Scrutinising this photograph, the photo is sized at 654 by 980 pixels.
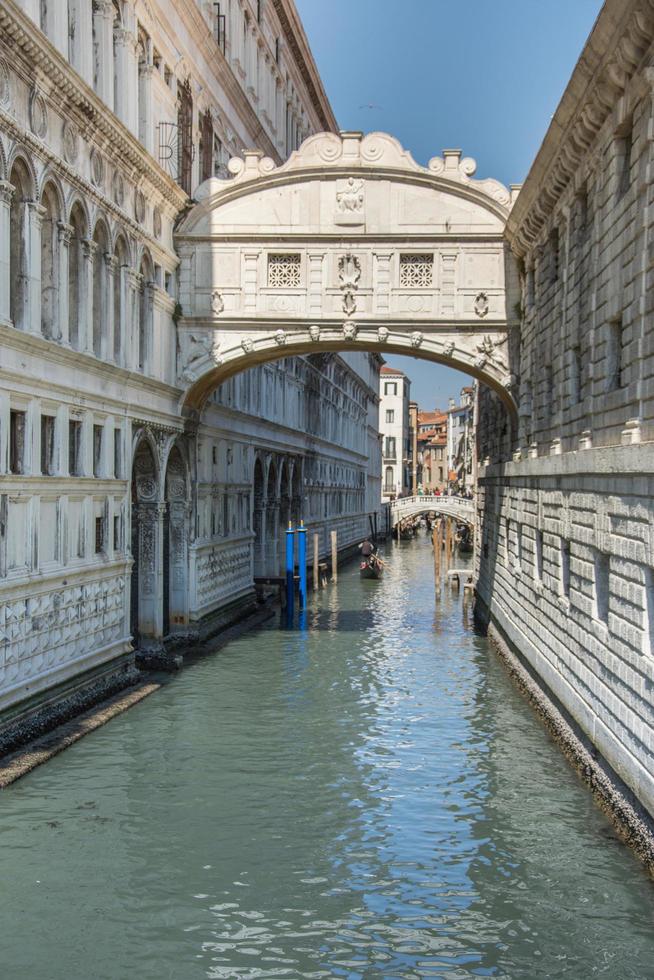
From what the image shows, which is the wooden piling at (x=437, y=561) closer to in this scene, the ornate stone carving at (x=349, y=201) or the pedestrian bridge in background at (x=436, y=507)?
the ornate stone carving at (x=349, y=201)

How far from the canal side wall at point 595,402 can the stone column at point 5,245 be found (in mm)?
5713

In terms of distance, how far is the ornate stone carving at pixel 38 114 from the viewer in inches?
473

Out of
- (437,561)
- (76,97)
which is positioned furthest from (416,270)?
(437,561)

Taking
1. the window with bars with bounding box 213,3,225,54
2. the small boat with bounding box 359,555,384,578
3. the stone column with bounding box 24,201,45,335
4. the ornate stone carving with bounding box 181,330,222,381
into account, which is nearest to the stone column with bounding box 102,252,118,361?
the stone column with bounding box 24,201,45,335

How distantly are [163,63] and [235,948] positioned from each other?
1411 cm

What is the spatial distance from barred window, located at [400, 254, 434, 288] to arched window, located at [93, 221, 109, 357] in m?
5.33

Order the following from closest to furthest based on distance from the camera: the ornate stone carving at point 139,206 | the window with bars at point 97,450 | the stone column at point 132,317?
1. the window with bars at point 97,450
2. the stone column at point 132,317
3. the ornate stone carving at point 139,206

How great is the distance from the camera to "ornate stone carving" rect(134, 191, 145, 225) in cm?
1644

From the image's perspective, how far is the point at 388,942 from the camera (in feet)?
24.7

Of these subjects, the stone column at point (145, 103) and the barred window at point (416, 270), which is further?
the barred window at point (416, 270)

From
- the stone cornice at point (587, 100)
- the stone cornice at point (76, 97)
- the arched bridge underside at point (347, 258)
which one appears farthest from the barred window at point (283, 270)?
the stone cornice at point (587, 100)

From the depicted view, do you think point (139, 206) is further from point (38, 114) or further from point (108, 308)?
point (38, 114)

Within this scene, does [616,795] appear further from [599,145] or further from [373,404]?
[373,404]

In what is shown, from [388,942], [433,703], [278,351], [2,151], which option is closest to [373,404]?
[278,351]
